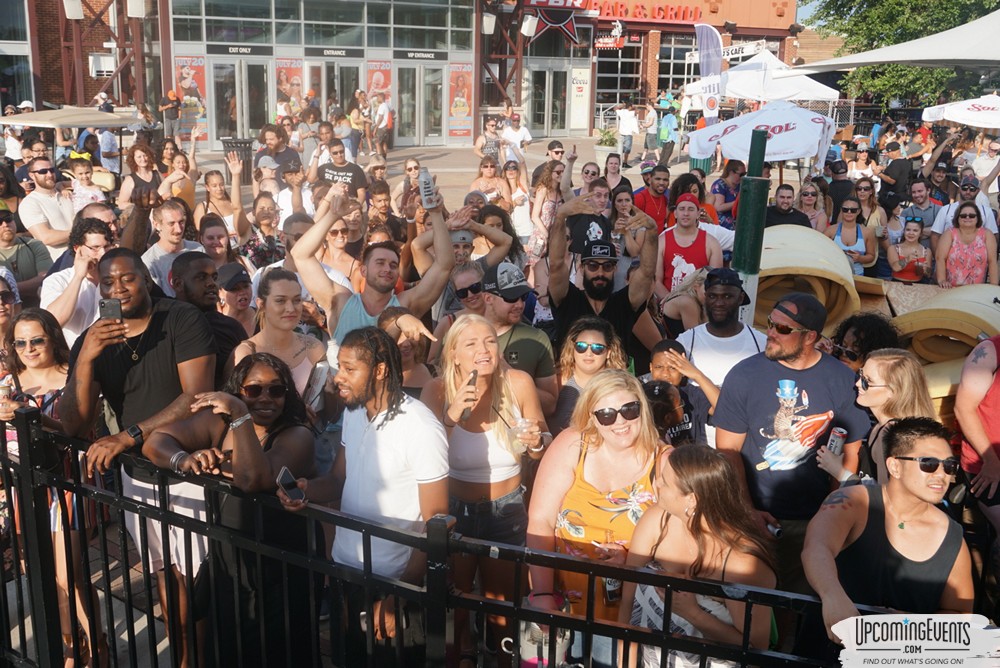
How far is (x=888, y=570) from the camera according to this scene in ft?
10.8

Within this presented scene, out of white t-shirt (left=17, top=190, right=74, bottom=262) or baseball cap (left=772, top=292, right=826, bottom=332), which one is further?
white t-shirt (left=17, top=190, right=74, bottom=262)

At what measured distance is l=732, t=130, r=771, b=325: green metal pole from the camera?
5.17 m

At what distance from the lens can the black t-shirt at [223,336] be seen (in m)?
5.06

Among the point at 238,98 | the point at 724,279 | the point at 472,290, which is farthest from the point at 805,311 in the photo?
the point at 238,98

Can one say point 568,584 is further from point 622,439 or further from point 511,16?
point 511,16

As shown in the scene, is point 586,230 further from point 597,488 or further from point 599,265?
point 597,488

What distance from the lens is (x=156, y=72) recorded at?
26.6 metres

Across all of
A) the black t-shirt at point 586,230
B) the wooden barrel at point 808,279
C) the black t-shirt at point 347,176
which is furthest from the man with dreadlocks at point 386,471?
the black t-shirt at point 347,176

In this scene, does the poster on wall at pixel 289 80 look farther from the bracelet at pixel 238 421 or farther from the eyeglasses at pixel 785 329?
the bracelet at pixel 238 421

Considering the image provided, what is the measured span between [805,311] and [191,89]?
24.5 metres

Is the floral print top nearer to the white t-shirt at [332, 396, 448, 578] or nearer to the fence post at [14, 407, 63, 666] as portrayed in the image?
the white t-shirt at [332, 396, 448, 578]

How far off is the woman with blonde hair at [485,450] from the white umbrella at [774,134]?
20.9ft

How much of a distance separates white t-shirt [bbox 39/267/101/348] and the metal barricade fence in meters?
1.60

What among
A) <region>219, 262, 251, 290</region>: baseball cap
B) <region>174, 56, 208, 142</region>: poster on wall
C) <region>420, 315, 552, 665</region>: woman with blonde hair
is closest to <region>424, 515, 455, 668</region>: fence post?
<region>420, 315, 552, 665</region>: woman with blonde hair
